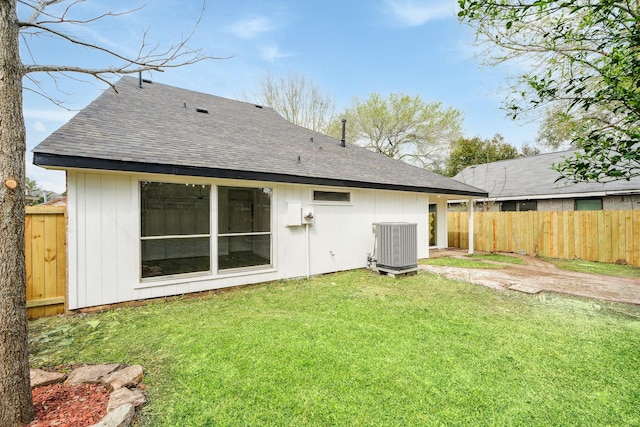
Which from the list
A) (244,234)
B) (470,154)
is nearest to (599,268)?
(244,234)

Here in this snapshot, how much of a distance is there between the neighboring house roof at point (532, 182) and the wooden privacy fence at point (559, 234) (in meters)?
1.31

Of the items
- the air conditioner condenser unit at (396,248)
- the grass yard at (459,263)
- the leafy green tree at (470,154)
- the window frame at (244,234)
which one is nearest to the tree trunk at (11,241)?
the window frame at (244,234)

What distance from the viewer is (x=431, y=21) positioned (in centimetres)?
886

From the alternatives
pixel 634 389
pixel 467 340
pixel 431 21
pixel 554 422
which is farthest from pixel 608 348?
pixel 431 21

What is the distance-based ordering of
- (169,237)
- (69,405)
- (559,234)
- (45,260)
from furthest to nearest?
1. (559,234)
2. (169,237)
3. (45,260)
4. (69,405)

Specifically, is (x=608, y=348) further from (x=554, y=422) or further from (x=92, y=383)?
(x=92, y=383)

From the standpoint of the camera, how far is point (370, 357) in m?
2.84

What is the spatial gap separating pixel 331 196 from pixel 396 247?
1.94 metres

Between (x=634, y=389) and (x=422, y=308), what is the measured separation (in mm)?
2242

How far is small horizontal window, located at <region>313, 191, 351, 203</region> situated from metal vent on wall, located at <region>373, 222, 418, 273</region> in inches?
42.5

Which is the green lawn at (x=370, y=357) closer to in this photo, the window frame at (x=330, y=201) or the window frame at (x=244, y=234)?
the window frame at (x=244, y=234)

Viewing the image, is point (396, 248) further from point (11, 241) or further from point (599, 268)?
point (11, 241)

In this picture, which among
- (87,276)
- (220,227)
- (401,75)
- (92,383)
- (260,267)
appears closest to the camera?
(92,383)

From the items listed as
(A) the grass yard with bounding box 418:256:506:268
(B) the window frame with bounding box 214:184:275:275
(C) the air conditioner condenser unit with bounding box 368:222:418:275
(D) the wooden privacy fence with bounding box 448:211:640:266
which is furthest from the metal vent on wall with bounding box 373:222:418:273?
(D) the wooden privacy fence with bounding box 448:211:640:266
